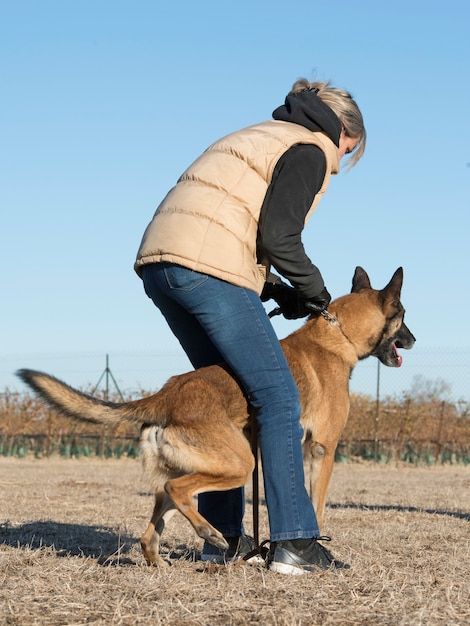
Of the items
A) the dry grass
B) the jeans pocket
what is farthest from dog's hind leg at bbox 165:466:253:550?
the jeans pocket

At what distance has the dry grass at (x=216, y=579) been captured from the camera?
10.3 ft

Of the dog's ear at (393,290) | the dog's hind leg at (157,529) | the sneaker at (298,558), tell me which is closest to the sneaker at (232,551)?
the dog's hind leg at (157,529)

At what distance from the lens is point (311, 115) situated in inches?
177

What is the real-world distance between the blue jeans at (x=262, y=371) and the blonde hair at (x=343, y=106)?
3.81 ft

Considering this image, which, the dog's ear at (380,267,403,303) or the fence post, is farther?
the fence post

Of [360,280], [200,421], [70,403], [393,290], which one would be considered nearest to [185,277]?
[200,421]

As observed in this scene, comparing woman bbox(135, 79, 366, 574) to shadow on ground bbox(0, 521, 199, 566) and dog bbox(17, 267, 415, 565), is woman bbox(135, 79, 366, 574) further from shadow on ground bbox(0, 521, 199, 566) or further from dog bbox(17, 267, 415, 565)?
shadow on ground bbox(0, 521, 199, 566)

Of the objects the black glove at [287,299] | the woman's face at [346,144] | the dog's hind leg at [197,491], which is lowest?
the dog's hind leg at [197,491]

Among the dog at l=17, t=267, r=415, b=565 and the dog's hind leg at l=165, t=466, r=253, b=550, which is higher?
the dog at l=17, t=267, r=415, b=565

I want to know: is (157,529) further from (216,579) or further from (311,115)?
(311,115)

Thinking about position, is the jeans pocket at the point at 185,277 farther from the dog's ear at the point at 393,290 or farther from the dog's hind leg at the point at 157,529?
the dog's ear at the point at 393,290

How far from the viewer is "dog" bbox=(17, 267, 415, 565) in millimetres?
4246

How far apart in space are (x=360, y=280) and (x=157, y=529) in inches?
99.8

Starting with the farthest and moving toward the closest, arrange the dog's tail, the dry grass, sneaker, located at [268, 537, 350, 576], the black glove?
1. the black glove
2. the dog's tail
3. sneaker, located at [268, 537, 350, 576]
4. the dry grass
